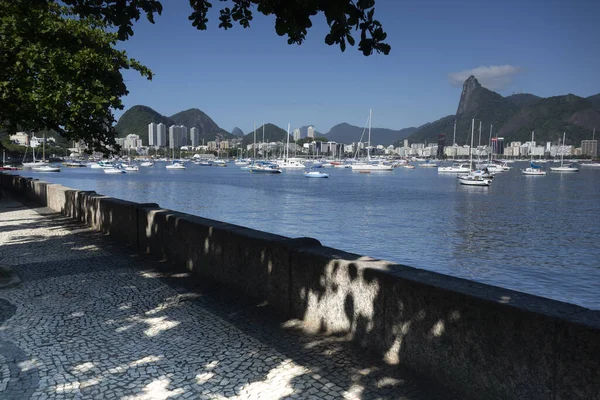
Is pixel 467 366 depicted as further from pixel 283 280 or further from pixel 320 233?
pixel 320 233

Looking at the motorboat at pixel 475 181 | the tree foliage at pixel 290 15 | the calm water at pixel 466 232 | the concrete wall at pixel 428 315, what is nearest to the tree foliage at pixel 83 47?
the tree foliage at pixel 290 15

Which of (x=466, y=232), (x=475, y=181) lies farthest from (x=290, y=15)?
(x=475, y=181)

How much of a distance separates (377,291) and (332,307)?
2.68ft

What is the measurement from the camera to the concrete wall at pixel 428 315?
355 centimetres

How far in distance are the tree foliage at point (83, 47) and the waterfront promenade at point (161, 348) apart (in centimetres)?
313

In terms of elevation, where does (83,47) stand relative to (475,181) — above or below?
above

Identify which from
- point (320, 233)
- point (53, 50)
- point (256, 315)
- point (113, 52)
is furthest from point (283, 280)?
point (320, 233)

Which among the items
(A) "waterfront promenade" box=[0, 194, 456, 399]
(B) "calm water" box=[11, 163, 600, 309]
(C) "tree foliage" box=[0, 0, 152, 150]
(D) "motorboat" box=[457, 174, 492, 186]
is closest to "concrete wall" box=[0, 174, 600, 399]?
(A) "waterfront promenade" box=[0, 194, 456, 399]

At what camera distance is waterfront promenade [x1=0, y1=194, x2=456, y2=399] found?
171 inches

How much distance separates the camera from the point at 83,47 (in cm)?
1245

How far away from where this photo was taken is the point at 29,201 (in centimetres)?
2322

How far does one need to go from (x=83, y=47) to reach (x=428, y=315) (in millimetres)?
11576

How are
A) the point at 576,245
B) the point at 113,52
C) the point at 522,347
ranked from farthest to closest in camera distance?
the point at 576,245, the point at 113,52, the point at 522,347

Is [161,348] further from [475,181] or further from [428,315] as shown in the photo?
[475,181]
